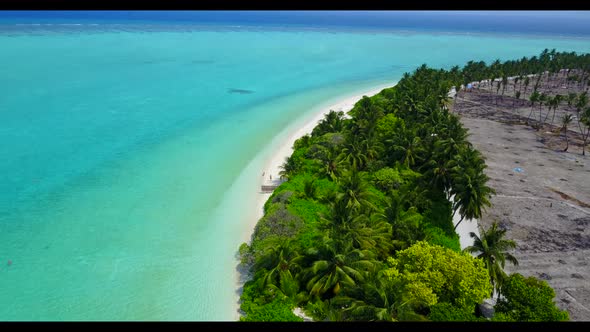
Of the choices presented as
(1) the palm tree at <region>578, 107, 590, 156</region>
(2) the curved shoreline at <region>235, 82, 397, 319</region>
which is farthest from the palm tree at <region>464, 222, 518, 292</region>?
(1) the palm tree at <region>578, 107, 590, 156</region>

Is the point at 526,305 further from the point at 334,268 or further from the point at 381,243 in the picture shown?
the point at 334,268

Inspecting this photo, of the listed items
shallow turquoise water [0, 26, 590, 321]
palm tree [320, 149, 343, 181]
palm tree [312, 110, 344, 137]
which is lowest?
shallow turquoise water [0, 26, 590, 321]

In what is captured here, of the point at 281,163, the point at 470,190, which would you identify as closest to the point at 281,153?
the point at 281,163

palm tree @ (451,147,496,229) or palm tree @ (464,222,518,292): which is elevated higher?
palm tree @ (451,147,496,229)

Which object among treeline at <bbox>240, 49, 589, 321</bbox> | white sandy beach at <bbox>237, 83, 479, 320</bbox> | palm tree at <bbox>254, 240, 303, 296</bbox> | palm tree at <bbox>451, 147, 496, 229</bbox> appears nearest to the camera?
treeline at <bbox>240, 49, 589, 321</bbox>

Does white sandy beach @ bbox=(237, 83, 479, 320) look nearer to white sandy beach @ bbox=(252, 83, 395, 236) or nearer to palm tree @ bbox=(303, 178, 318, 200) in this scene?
white sandy beach @ bbox=(252, 83, 395, 236)

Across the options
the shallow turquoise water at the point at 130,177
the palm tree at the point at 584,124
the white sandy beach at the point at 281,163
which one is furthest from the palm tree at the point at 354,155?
the palm tree at the point at 584,124

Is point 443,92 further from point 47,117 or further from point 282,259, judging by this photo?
point 47,117

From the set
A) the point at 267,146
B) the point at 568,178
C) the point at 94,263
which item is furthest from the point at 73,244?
the point at 568,178
